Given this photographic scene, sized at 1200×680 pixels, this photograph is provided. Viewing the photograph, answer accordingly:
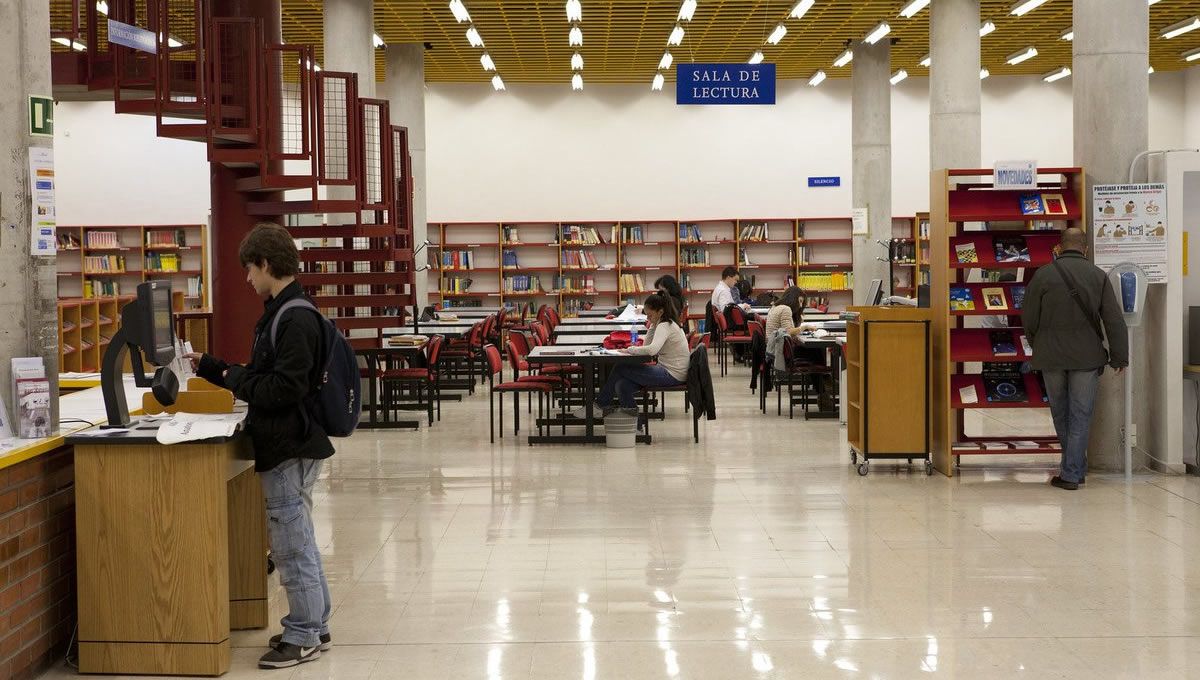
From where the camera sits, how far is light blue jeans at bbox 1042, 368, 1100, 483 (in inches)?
294

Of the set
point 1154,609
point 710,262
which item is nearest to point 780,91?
point 710,262

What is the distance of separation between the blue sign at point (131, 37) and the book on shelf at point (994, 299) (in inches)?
222

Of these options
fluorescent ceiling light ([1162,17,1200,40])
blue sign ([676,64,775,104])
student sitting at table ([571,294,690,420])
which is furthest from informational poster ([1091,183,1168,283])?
fluorescent ceiling light ([1162,17,1200,40])

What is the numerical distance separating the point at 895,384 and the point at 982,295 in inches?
32.2

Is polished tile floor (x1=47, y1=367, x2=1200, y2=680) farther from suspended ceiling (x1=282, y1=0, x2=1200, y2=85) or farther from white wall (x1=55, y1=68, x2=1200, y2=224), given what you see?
white wall (x1=55, y1=68, x2=1200, y2=224)

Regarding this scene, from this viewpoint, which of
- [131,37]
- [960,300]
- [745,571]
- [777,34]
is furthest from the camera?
[777,34]

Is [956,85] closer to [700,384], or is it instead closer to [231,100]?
[700,384]

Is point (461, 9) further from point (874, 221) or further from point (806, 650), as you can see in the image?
point (806, 650)

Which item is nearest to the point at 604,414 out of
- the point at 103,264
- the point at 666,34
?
the point at 666,34

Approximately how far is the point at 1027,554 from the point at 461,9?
9.98 meters

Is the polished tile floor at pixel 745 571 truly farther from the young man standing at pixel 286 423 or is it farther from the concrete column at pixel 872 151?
the concrete column at pixel 872 151

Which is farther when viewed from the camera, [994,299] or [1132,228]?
[994,299]

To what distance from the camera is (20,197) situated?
173 inches

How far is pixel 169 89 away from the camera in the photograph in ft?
27.1
